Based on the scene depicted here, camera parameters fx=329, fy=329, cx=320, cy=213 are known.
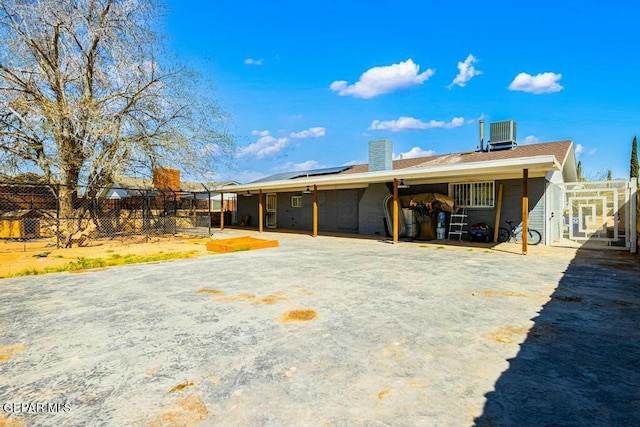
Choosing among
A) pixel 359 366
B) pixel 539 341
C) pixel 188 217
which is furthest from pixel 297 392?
pixel 188 217

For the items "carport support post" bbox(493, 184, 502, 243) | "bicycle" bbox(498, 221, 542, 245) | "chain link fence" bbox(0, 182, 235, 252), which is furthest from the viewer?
"chain link fence" bbox(0, 182, 235, 252)

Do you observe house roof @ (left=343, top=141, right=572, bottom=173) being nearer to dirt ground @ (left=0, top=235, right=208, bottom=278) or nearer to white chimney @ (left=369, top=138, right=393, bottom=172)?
white chimney @ (left=369, top=138, right=393, bottom=172)

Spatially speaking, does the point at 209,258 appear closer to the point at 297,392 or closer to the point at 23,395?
the point at 23,395

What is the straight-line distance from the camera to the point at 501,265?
7.52m

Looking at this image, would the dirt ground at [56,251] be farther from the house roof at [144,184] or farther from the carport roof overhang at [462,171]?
the carport roof overhang at [462,171]

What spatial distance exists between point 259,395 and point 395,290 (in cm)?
341

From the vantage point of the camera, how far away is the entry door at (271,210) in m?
21.0

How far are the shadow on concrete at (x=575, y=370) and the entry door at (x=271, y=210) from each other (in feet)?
57.3

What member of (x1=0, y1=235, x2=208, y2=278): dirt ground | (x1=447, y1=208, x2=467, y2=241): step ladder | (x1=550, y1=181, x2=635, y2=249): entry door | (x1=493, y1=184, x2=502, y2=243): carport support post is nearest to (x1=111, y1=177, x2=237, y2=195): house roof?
(x1=0, y1=235, x2=208, y2=278): dirt ground

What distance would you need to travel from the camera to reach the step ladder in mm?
12586

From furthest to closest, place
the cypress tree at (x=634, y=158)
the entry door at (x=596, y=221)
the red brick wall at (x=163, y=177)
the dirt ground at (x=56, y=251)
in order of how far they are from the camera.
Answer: the cypress tree at (x=634, y=158), the red brick wall at (x=163, y=177), the entry door at (x=596, y=221), the dirt ground at (x=56, y=251)

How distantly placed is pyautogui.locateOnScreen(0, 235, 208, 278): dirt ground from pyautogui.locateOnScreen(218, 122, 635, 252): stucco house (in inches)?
247

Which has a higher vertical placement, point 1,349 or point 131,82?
point 131,82

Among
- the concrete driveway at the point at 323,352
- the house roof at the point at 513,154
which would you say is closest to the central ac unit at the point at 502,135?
the house roof at the point at 513,154
